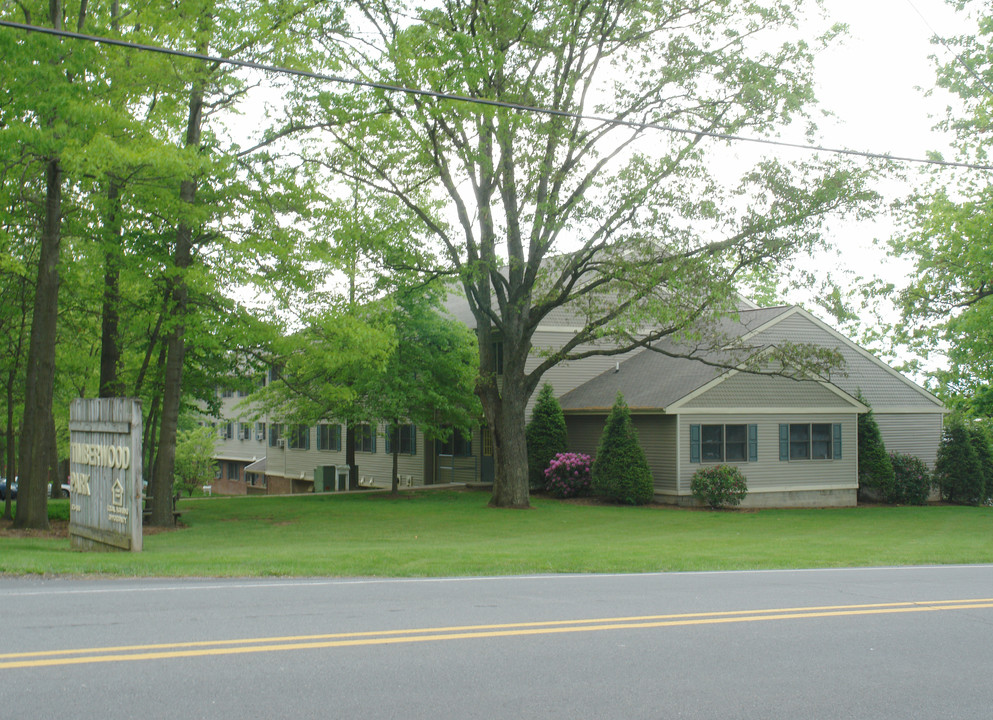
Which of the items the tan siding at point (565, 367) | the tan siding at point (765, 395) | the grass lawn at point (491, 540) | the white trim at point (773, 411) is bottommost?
the grass lawn at point (491, 540)

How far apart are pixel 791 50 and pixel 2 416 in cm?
2608

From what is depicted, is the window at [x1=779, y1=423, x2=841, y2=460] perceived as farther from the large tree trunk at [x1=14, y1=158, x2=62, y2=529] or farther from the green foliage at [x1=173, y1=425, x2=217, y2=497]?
the green foliage at [x1=173, y1=425, x2=217, y2=497]

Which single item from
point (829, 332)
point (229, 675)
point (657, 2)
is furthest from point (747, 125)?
point (229, 675)

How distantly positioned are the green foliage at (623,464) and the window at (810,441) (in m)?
4.85

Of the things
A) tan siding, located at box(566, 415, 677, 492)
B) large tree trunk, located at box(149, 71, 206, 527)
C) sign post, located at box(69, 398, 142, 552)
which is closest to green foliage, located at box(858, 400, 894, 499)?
tan siding, located at box(566, 415, 677, 492)

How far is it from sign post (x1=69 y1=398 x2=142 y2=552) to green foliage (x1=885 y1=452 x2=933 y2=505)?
2594 centimetres

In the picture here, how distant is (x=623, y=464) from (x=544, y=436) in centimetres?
450

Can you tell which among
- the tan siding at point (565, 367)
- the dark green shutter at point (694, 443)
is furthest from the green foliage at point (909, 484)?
the tan siding at point (565, 367)

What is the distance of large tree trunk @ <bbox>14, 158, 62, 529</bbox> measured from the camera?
1767 centimetres

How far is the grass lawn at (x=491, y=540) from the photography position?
42.4 ft

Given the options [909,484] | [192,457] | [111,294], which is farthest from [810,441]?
[192,457]

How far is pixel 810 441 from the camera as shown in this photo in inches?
1182

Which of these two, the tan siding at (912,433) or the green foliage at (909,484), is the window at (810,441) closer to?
the green foliage at (909,484)

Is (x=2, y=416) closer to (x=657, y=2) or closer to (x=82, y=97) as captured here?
(x=82, y=97)
